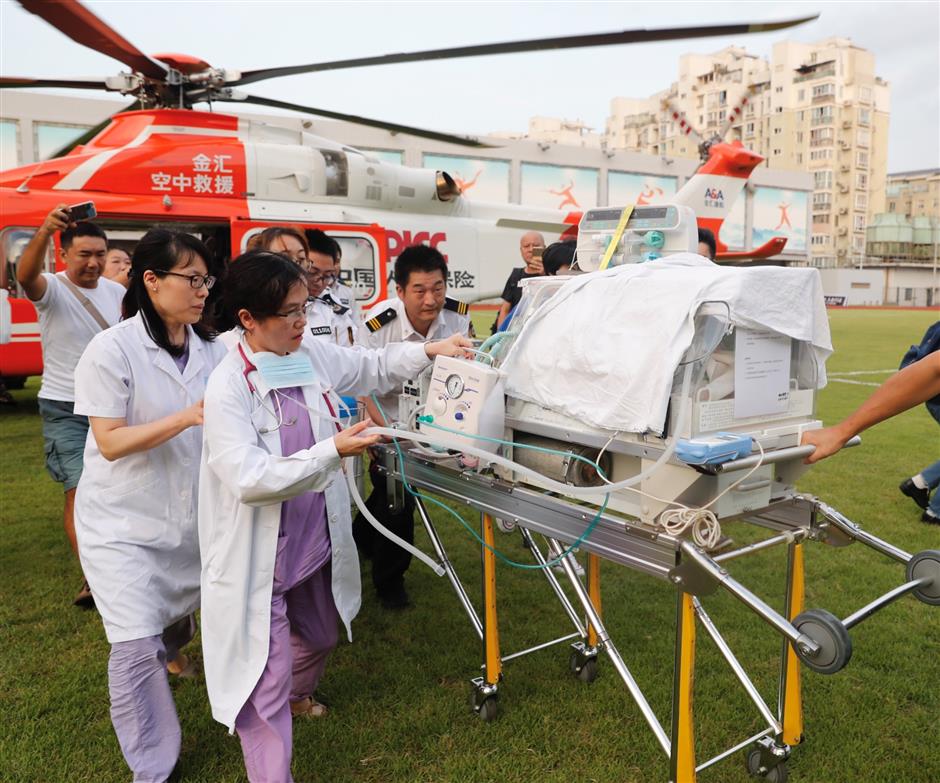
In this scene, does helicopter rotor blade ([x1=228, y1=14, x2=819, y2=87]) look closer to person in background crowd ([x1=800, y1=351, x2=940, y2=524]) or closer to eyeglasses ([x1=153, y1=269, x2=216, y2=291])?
person in background crowd ([x1=800, y1=351, x2=940, y2=524])

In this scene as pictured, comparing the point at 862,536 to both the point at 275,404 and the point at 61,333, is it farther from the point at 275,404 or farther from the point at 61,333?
the point at 61,333

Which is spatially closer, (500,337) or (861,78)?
(500,337)

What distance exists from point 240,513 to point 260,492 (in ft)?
0.65

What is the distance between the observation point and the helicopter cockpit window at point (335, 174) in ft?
28.2

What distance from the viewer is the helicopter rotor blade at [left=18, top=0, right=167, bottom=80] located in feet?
14.0

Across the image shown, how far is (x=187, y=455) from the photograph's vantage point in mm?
2623

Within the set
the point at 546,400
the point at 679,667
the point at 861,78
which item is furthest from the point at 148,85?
the point at 861,78

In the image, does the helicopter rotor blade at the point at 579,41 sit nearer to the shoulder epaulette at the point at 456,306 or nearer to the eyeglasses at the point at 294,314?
the shoulder epaulette at the point at 456,306

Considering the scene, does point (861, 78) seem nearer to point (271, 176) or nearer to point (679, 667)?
point (271, 176)

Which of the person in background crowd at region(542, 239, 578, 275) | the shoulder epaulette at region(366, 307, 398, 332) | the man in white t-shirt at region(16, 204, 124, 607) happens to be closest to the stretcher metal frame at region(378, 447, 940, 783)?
the shoulder epaulette at region(366, 307, 398, 332)

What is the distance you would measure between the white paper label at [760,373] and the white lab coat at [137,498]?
6.16ft

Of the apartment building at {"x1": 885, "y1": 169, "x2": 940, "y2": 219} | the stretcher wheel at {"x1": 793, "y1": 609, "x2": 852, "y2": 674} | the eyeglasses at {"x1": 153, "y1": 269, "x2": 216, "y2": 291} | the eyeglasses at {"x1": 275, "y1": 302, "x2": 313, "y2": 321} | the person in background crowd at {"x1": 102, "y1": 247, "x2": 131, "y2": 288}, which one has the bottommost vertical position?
the stretcher wheel at {"x1": 793, "y1": 609, "x2": 852, "y2": 674}

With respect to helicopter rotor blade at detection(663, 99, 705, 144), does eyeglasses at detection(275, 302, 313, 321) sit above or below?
below

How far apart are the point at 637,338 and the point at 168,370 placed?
5.37ft
